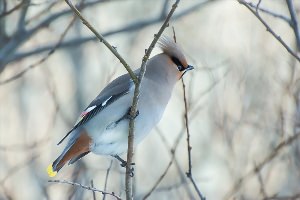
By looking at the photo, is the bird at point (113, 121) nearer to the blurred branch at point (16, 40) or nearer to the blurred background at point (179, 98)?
the blurred background at point (179, 98)

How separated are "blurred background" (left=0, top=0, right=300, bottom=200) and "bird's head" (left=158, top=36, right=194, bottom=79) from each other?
672mm

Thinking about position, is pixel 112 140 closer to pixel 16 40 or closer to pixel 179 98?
pixel 16 40

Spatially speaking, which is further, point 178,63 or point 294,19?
point 178,63

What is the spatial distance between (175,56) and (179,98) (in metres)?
5.69

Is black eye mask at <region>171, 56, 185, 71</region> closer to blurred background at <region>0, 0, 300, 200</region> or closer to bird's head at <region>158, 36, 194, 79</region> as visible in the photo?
bird's head at <region>158, 36, 194, 79</region>

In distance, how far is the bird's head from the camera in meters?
4.43

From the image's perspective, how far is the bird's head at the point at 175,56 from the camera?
4430 mm

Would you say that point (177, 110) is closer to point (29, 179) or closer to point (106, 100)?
point (29, 179)

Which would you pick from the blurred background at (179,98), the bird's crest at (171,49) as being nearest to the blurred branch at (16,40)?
the blurred background at (179,98)

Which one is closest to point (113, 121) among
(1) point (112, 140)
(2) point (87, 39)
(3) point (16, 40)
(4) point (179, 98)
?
(1) point (112, 140)

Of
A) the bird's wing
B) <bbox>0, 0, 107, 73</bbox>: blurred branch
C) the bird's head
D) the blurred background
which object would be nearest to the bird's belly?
the bird's wing

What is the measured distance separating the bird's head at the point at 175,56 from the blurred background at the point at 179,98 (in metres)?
0.67

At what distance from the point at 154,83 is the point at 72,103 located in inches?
248

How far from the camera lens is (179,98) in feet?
33.3
